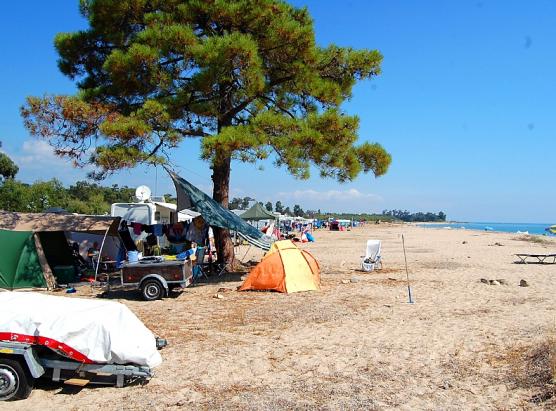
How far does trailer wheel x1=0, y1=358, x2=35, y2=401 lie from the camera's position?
5402 millimetres

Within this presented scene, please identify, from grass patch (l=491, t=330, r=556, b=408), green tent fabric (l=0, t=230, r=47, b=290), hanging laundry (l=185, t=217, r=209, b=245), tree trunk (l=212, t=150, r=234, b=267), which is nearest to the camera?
grass patch (l=491, t=330, r=556, b=408)

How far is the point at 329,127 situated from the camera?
13.8m

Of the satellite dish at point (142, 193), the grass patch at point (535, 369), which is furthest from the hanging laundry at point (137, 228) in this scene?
the grass patch at point (535, 369)

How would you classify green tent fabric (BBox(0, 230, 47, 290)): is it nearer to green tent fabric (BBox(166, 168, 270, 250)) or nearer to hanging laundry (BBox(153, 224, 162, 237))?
hanging laundry (BBox(153, 224, 162, 237))

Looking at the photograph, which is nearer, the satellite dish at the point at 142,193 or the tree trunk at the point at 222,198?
the tree trunk at the point at 222,198

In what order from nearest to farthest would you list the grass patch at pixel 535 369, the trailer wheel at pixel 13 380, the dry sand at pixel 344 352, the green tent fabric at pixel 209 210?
the grass patch at pixel 535 369
the trailer wheel at pixel 13 380
the dry sand at pixel 344 352
the green tent fabric at pixel 209 210

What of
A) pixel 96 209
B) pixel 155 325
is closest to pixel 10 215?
pixel 155 325

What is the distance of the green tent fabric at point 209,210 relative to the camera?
13984 mm

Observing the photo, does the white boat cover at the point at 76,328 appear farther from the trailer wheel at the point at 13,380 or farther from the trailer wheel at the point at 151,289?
the trailer wheel at the point at 151,289

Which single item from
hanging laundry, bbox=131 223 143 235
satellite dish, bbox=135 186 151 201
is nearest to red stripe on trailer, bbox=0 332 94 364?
hanging laundry, bbox=131 223 143 235

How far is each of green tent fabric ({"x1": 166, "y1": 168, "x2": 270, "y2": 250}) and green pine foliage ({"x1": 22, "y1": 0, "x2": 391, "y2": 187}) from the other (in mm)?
1240

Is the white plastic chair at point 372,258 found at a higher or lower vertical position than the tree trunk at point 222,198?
lower

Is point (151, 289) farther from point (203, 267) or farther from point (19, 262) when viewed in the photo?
point (203, 267)

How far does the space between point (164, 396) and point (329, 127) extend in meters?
9.61
